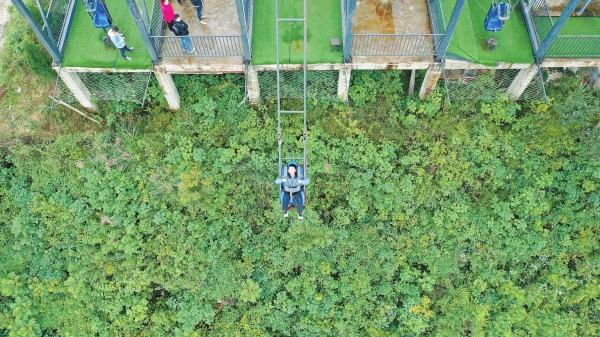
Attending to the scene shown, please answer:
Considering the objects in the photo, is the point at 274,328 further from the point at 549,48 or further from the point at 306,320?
the point at 549,48

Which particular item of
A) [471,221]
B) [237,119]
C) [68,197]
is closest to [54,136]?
[68,197]

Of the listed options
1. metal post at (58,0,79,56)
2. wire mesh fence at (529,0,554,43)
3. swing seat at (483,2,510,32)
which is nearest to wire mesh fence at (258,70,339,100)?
swing seat at (483,2,510,32)

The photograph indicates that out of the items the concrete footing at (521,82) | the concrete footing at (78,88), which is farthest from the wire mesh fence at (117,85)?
the concrete footing at (521,82)

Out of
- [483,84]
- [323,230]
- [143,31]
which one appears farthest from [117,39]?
[483,84]

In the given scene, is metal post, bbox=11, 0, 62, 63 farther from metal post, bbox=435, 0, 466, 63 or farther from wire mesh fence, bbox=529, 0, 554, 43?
wire mesh fence, bbox=529, 0, 554, 43

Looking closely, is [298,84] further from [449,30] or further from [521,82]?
[521,82]

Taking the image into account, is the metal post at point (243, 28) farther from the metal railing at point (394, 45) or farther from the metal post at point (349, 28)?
the metal railing at point (394, 45)

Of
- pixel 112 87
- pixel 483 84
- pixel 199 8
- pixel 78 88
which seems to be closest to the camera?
pixel 199 8
